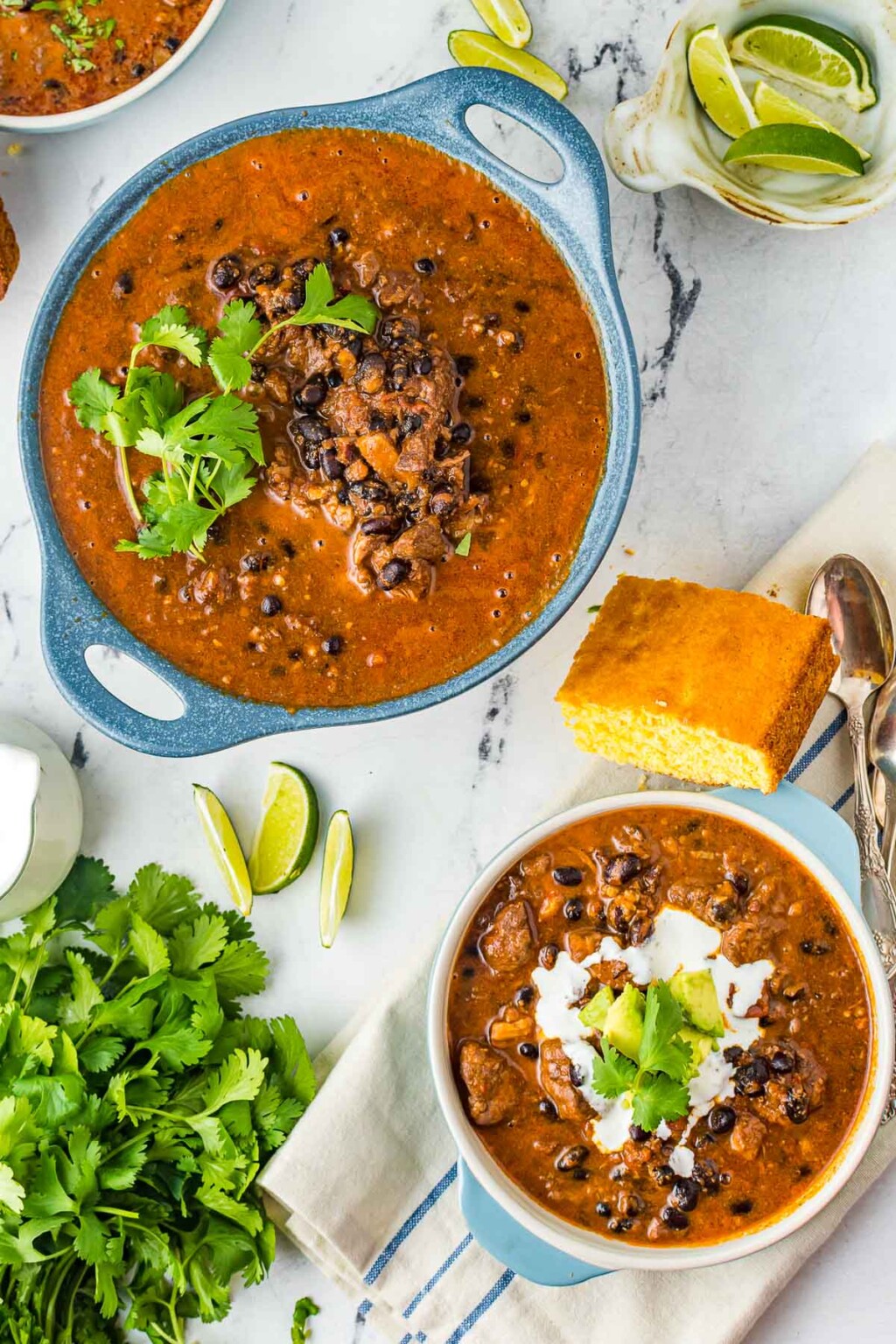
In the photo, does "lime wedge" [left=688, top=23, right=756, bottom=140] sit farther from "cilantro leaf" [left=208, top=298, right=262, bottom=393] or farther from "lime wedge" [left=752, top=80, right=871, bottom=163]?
"cilantro leaf" [left=208, top=298, right=262, bottom=393]

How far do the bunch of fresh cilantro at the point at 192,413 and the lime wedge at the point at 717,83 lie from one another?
1.05 m

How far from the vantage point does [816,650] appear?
114 inches

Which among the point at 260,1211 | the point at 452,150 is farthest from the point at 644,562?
the point at 260,1211

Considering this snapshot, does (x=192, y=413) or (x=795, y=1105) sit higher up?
(x=192, y=413)

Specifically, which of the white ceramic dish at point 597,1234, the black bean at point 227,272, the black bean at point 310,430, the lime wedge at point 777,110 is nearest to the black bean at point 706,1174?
the white ceramic dish at point 597,1234

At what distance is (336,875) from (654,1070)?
3.30 ft

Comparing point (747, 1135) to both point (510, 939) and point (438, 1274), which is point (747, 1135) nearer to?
point (510, 939)

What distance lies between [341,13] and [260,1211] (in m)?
3.21

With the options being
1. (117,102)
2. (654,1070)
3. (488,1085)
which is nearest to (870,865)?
(654,1070)

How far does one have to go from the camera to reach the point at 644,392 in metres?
3.26

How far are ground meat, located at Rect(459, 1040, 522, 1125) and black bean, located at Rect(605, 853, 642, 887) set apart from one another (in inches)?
19.9

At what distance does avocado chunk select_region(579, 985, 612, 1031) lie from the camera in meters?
2.80

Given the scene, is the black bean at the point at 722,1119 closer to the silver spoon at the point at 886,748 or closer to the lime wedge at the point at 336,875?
the silver spoon at the point at 886,748

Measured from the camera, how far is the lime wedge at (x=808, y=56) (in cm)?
306
